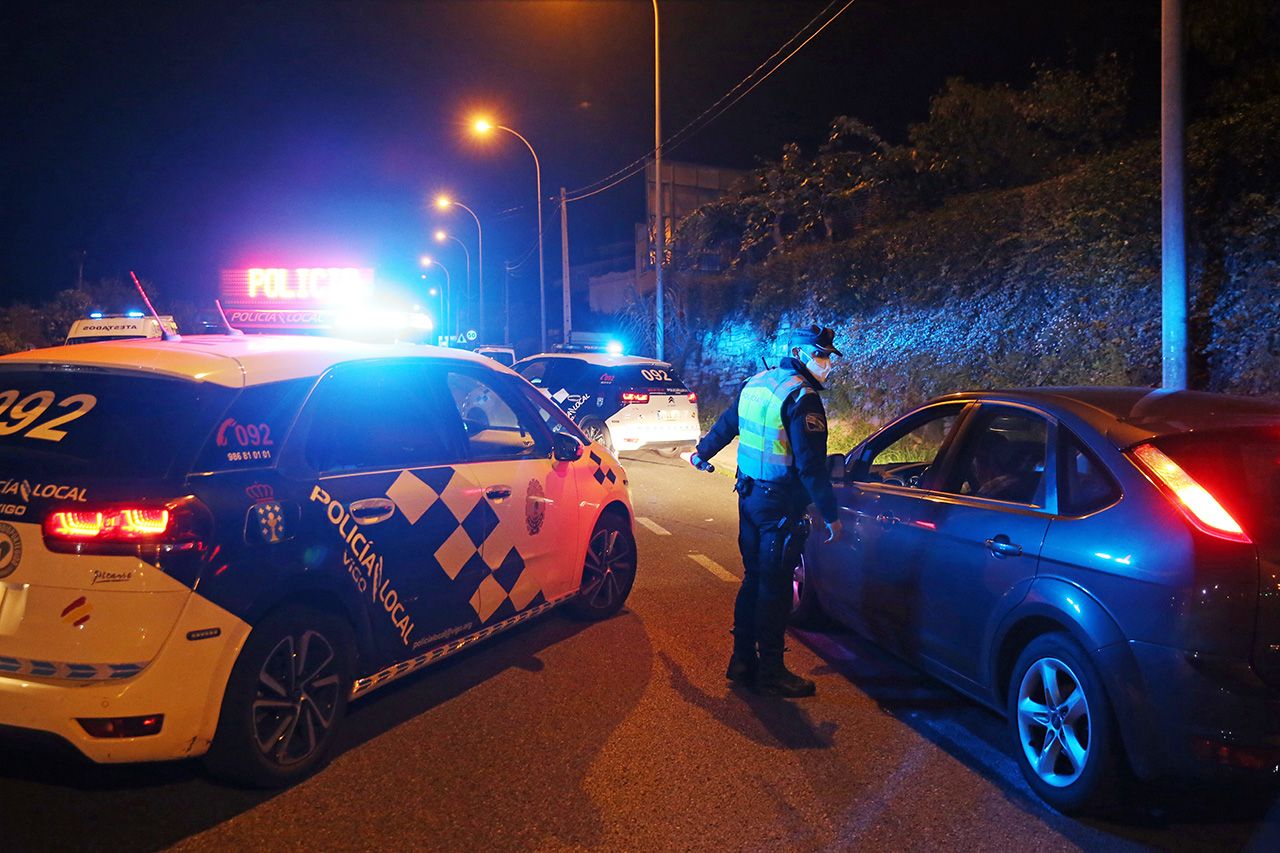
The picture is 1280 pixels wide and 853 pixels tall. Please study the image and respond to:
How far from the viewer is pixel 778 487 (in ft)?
15.7

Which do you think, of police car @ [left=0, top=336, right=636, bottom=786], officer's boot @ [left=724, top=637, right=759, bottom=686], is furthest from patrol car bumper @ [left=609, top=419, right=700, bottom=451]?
officer's boot @ [left=724, top=637, right=759, bottom=686]

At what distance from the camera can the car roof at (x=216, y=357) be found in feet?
12.3

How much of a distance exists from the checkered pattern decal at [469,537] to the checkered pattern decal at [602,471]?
969 mm

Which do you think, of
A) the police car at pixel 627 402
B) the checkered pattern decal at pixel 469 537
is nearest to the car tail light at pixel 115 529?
the checkered pattern decal at pixel 469 537

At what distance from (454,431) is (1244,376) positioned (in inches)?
355

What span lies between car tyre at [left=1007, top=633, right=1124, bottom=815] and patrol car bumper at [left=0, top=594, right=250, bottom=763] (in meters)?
2.99

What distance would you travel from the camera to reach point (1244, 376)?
10.2 metres

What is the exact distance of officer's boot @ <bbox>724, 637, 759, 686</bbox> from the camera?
5.00 meters

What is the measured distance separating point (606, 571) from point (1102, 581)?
129 inches

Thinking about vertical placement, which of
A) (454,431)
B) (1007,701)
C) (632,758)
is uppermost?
(454,431)

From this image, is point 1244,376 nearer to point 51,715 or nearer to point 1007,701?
point 1007,701

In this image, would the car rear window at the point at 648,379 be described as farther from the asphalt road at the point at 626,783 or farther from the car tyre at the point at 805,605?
the asphalt road at the point at 626,783

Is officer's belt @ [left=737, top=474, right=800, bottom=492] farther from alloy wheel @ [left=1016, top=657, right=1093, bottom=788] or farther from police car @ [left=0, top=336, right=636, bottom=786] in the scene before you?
alloy wheel @ [left=1016, top=657, right=1093, bottom=788]

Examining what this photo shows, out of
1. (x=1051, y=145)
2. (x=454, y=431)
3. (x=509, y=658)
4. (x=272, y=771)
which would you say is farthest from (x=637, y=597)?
(x=1051, y=145)
